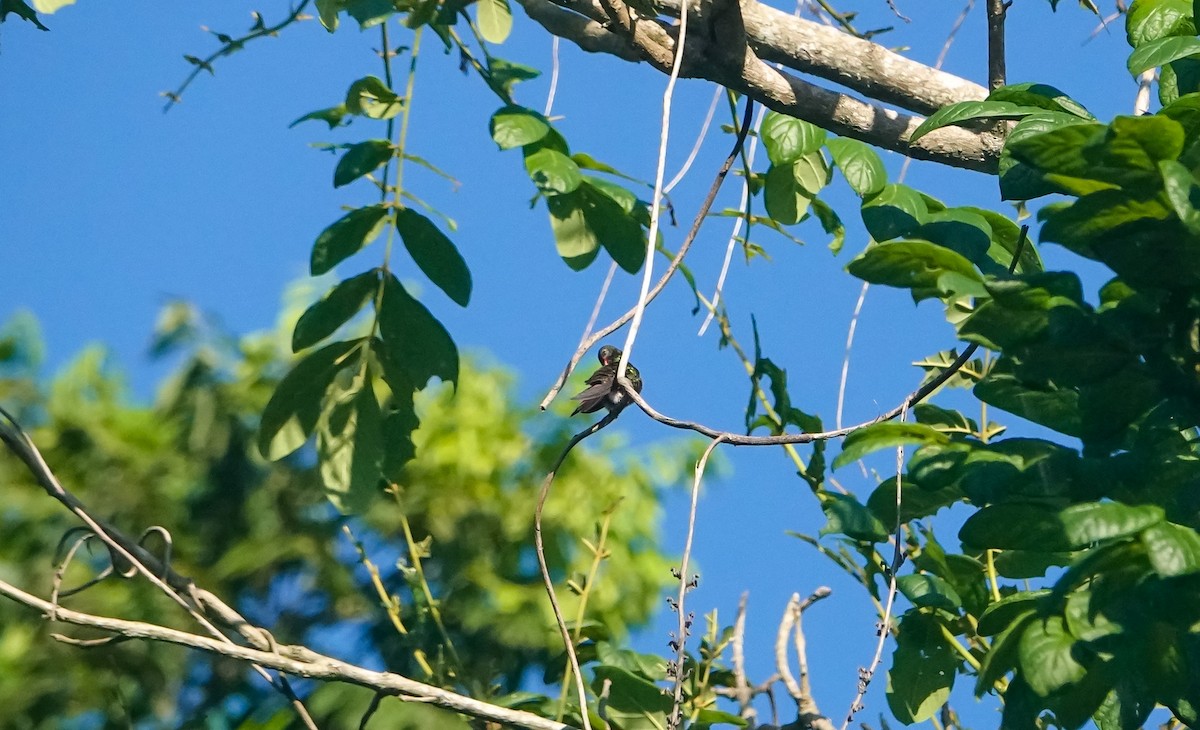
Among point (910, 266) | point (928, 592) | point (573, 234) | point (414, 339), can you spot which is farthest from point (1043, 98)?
Answer: point (414, 339)

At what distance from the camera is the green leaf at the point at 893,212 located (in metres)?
1.02

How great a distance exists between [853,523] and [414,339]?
1.63 ft

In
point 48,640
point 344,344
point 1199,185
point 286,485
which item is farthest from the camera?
point 286,485

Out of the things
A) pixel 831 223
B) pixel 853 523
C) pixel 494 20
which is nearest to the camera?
pixel 853 523

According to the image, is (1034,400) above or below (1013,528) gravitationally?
above

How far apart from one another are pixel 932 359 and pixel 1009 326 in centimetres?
58

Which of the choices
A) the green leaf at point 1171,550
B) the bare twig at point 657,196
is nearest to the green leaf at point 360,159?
the bare twig at point 657,196

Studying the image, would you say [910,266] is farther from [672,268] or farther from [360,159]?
[360,159]

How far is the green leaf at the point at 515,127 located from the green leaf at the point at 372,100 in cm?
13

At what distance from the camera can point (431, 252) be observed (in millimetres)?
1189

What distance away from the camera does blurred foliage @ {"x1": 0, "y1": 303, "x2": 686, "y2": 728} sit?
65.8 inches

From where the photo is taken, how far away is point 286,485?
1.85 meters

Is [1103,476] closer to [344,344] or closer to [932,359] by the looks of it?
[932,359]

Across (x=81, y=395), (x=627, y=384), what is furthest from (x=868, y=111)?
(x=81, y=395)
